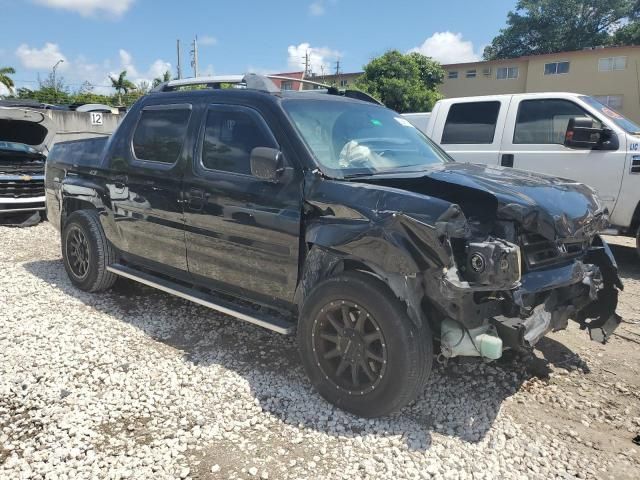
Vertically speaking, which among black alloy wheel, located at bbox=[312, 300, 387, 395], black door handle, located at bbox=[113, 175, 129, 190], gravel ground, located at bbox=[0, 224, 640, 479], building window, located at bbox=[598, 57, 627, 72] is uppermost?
building window, located at bbox=[598, 57, 627, 72]

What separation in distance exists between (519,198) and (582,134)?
137 inches

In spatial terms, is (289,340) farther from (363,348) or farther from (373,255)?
(373,255)

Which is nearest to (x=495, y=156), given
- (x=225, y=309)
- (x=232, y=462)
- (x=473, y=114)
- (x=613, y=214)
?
(x=473, y=114)

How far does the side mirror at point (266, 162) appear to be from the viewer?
3268 mm

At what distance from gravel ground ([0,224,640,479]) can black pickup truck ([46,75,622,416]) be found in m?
0.33

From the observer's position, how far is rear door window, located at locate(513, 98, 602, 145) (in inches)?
255

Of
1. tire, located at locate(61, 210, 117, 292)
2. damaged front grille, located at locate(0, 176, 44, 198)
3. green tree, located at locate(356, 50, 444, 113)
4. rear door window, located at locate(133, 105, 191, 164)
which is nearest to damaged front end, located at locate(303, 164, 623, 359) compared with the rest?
rear door window, located at locate(133, 105, 191, 164)

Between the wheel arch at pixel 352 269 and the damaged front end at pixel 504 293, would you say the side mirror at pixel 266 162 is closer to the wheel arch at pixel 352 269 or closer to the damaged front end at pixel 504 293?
the wheel arch at pixel 352 269

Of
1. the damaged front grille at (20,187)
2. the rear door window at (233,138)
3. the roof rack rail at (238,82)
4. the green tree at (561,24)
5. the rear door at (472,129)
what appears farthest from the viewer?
A: the green tree at (561,24)

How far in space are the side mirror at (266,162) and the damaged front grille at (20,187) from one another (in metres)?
7.32

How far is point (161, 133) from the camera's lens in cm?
441

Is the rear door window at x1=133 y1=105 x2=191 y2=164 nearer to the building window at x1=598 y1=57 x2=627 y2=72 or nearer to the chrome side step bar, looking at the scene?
the chrome side step bar

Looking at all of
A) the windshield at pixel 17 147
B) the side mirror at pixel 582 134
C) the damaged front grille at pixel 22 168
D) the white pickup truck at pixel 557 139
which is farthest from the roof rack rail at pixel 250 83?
the windshield at pixel 17 147

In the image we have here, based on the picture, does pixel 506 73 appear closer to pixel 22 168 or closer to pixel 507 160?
pixel 507 160
